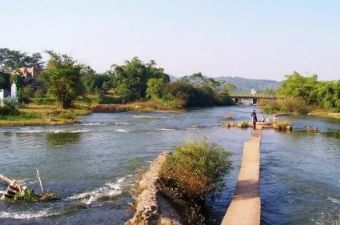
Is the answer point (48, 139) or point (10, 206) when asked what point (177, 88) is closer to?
point (48, 139)

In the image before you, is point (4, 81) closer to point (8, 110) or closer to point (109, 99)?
point (109, 99)

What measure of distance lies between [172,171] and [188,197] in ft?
5.91

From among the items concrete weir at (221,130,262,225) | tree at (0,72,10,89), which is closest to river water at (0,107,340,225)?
concrete weir at (221,130,262,225)

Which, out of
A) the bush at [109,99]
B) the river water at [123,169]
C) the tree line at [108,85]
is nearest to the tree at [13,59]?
the tree line at [108,85]

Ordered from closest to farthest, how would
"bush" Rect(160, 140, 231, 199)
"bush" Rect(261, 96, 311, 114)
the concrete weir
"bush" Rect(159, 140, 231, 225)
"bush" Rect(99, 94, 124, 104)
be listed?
1. the concrete weir
2. "bush" Rect(159, 140, 231, 225)
3. "bush" Rect(160, 140, 231, 199)
4. "bush" Rect(261, 96, 311, 114)
5. "bush" Rect(99, 94, 124, 104)

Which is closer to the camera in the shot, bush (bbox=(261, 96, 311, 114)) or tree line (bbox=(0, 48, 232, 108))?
tree line (bbox=(0, 48, 232, 108))

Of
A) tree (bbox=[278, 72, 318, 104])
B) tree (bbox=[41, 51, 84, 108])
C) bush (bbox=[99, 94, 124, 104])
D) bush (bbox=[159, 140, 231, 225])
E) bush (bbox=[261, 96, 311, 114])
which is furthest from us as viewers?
tree (bbox=[278, 72, 318, 104])

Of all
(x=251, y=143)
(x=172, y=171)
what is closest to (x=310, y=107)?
(x=251, y=143)

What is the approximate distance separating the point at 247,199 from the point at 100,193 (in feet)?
25.7

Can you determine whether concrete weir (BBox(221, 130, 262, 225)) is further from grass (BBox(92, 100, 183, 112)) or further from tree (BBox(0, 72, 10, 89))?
tree (BBox(0, 72, 10, 89))

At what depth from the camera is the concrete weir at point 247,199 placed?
19030 mm

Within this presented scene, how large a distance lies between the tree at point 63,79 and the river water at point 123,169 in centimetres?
3292

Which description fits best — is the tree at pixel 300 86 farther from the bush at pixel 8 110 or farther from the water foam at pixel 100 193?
the water foam at pixel 100 193

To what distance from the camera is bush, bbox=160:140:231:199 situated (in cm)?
2231
